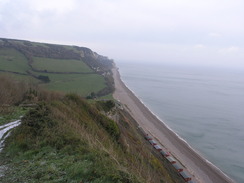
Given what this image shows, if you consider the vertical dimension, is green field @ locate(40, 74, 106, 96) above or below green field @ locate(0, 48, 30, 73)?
below

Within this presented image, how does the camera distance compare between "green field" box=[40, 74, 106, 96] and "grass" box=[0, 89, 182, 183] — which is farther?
"green field" box=[40, 74, 106, 96]

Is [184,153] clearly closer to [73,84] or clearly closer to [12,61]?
[73,84]

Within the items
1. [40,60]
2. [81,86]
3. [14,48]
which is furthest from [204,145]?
[14,48]

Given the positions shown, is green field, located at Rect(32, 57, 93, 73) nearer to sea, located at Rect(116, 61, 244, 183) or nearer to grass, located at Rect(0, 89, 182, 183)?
sea, located at Rect(116, 61, 244, 183)

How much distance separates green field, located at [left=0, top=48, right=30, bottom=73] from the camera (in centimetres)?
5842

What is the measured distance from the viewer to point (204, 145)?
3331cm

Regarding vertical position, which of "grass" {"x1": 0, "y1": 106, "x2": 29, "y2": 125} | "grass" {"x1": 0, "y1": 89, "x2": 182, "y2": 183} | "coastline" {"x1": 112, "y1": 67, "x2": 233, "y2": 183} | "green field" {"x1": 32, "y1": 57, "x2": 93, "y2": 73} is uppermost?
"green field" {"x1": 32, "y1": 57, "x2": 93, "y2": 73}

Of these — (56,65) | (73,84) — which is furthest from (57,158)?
(56,65)

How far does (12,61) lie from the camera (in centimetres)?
6469

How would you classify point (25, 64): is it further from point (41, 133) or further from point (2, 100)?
point (41, 133)

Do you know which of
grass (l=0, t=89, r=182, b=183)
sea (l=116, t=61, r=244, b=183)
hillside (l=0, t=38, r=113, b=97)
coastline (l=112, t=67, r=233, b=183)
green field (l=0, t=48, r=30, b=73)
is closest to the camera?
grass (l=0, t=89, r=182, b=183)

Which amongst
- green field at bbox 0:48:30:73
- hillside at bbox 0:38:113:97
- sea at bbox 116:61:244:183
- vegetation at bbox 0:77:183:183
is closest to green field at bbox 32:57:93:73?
hillside at bbox 0:38:113:97

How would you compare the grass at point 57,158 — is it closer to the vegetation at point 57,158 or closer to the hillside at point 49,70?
the vegetation at point 57,158

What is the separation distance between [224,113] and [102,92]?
3674 centimetres
